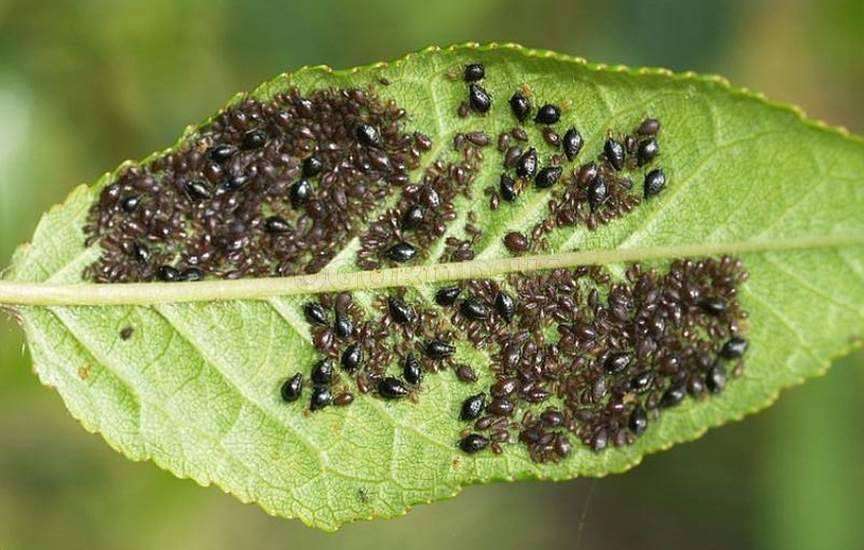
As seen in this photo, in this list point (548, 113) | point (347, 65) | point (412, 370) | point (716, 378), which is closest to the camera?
point (548, 113)

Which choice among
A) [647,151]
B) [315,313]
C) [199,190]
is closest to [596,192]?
[647,151]

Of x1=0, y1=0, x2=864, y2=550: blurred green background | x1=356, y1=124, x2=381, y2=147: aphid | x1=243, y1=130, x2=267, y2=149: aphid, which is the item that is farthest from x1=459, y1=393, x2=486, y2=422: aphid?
x1=0, y1=0, x2=864, y2=550: blurred green background

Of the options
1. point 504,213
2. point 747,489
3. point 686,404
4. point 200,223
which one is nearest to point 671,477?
point 747,489

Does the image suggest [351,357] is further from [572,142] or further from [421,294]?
[572,142]

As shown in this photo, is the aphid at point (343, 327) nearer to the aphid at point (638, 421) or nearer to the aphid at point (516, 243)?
the aphid at point (516, 243)

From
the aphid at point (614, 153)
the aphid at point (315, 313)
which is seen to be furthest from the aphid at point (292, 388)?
the aphid at point (614, 153)
